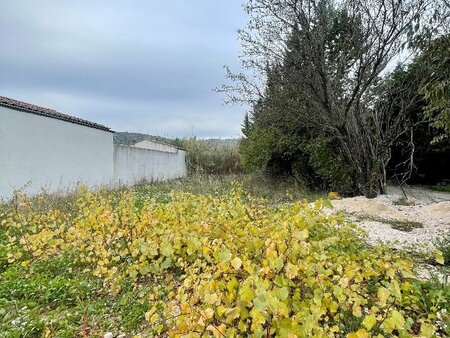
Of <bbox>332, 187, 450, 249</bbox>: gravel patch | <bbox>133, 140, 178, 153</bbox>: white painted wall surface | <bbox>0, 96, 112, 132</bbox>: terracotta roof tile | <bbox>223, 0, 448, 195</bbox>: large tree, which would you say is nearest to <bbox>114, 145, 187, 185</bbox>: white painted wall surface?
<bbox>133, 140, 178, 153</bbox>: white painted wall surface

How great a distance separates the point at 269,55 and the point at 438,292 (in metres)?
7.11

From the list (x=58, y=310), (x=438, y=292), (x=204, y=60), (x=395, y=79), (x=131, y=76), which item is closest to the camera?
(x=438, y=292)

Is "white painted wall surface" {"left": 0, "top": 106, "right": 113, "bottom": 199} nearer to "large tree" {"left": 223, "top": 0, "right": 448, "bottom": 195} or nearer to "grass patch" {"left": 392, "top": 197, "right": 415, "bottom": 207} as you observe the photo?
"large tree" {"left": 223, "top": 0, "right": 448, "bottom": 195}

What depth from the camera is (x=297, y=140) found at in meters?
10.9

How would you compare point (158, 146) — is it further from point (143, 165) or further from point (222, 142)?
point (143, 165)

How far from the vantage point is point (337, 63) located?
26.8 ft

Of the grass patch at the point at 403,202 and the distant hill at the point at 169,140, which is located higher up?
the distant hill at the point at 169,140

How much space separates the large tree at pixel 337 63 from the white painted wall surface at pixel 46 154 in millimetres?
5192

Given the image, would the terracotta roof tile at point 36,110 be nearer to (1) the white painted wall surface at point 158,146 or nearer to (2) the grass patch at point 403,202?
(1) the white painted wall surface at point 158,146

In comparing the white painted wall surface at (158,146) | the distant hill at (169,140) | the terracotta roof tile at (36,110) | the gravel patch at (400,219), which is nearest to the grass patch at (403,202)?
the gravel patch at (400,219)

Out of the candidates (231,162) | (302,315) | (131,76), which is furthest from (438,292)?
(231,162)

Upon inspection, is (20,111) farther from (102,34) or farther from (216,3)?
(216,3)

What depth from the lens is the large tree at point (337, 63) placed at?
7.39 m

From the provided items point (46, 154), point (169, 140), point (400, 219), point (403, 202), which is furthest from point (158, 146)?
point (400, 219)
